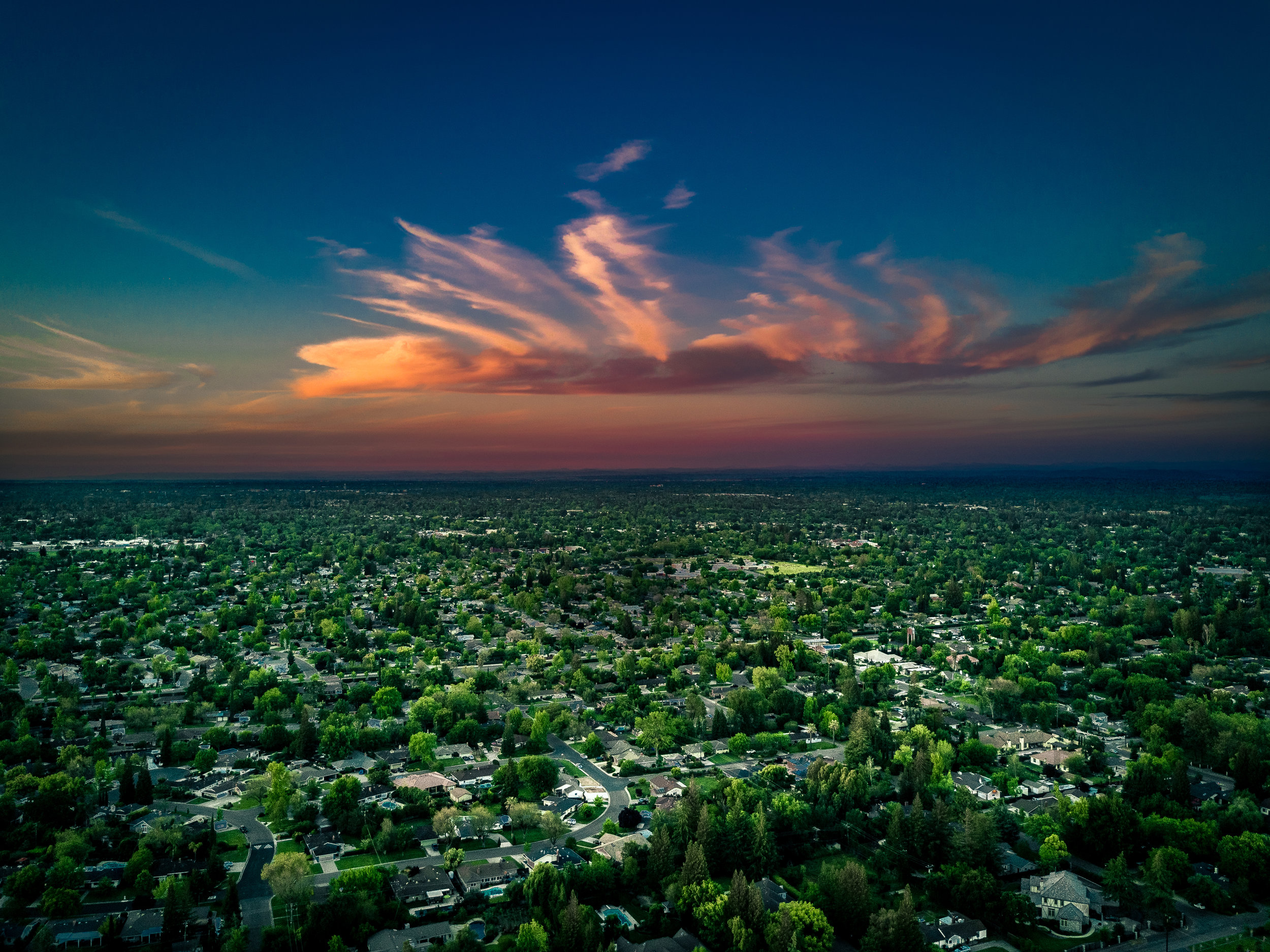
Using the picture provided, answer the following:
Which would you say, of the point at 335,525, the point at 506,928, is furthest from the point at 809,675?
the point at 335,525

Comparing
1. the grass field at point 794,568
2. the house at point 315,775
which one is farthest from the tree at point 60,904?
the grass field at point 794,568

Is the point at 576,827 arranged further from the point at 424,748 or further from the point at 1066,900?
the point at 1066,900

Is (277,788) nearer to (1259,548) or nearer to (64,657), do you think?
(64,657)

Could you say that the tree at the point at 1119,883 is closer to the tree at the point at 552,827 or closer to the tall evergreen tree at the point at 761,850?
the tall evergreen tree at the point at 761,850

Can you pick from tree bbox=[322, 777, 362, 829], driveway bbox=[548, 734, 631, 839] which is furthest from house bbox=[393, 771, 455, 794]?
driveway bbox=[548, 734, 631, 839]

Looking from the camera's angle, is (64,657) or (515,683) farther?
(64,657)
